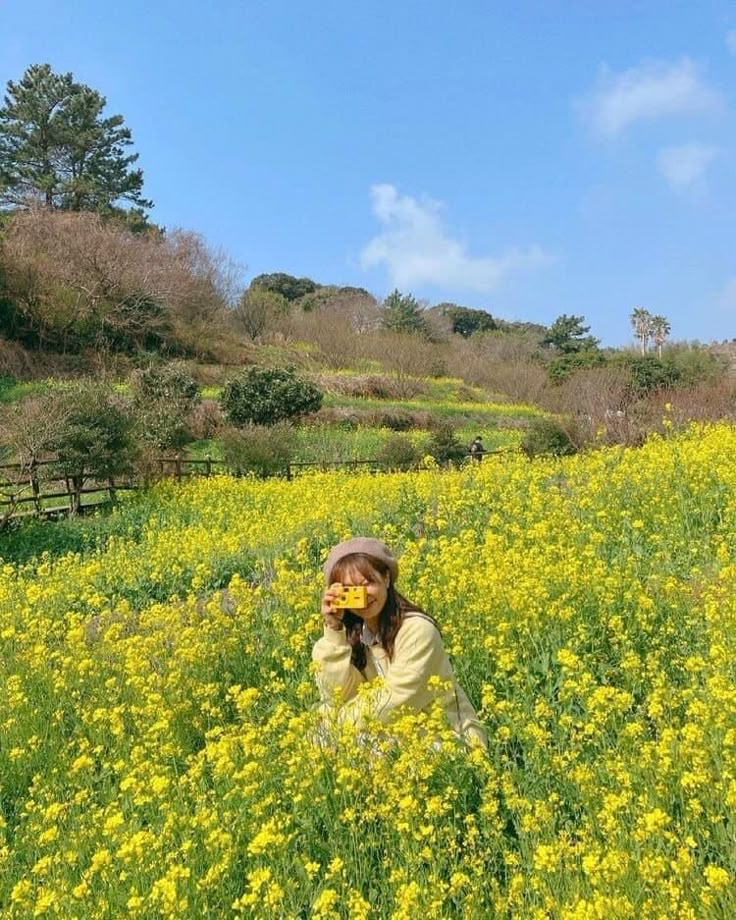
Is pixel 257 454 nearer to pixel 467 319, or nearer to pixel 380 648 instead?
pixel 380 648

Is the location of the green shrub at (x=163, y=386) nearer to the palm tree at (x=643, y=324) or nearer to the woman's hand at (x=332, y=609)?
the woman's hand at (x=332, y=609)

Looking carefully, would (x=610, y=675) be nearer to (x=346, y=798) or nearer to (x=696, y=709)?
(x=696, y=709)

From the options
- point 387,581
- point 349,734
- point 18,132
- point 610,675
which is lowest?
point 610,675

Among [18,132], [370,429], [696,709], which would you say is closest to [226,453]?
[370,429]

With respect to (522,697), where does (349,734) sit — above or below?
above

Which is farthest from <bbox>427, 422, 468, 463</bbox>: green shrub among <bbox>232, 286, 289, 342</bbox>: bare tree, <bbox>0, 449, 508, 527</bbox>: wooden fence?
<bbox>232, 286, 289, 342</bbox>: bare tree

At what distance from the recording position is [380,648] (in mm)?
3344

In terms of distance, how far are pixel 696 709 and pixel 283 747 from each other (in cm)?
147

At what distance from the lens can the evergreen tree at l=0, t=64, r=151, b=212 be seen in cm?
3478

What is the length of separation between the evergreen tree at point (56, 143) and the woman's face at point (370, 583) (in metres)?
35.5

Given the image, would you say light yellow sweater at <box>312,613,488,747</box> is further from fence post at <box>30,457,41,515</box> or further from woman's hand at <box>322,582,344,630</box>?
fence post at <box>30,457,41,515</box>

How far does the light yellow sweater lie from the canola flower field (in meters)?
0.14

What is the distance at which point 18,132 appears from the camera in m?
34.9

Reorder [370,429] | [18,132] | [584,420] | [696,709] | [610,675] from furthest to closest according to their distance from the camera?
[18,132]
[370,429]
[584,420]
[610,675]
[696,709]
